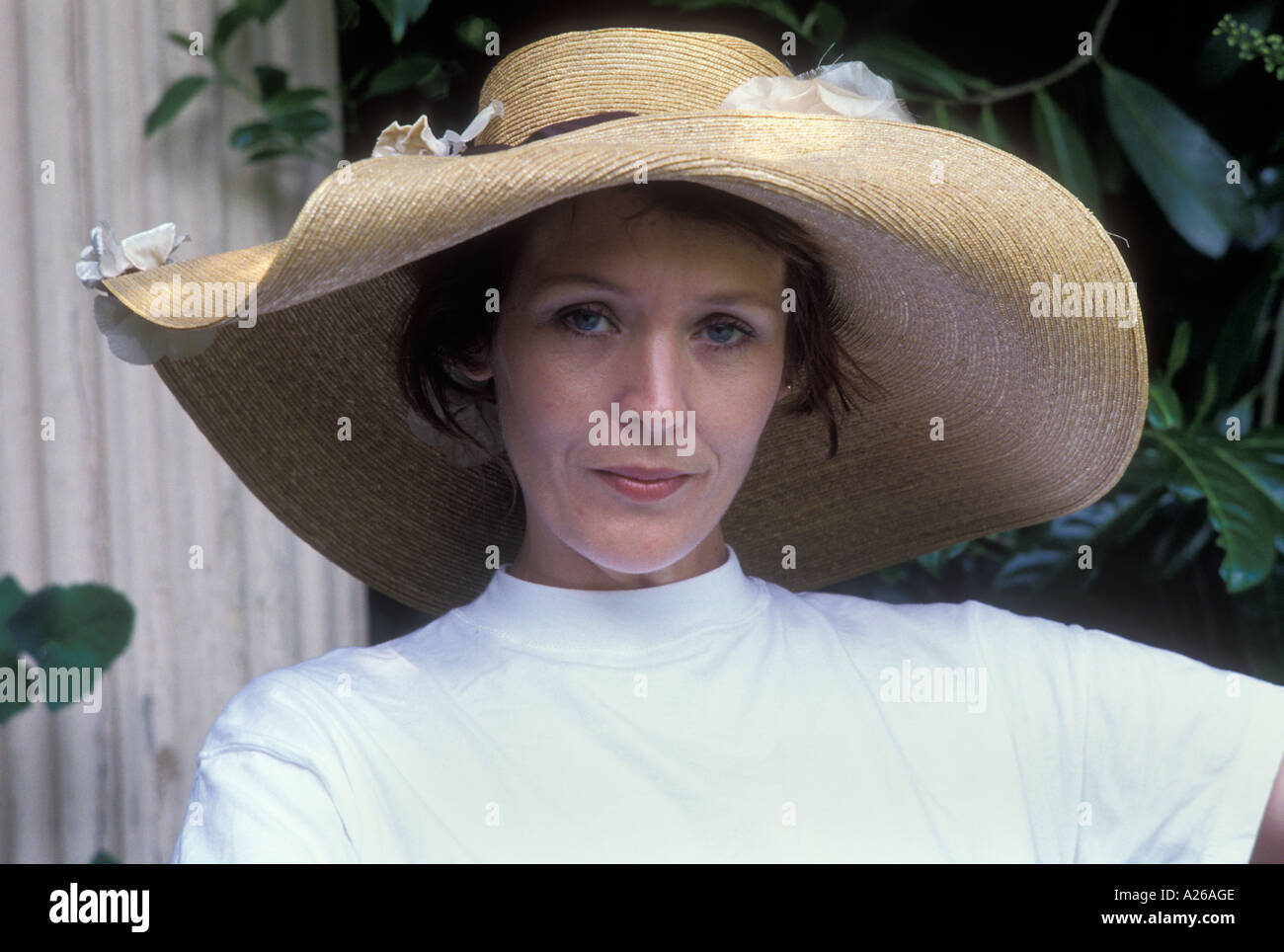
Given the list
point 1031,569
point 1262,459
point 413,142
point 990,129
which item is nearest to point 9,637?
point 413,142

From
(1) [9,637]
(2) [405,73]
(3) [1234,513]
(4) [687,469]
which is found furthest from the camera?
(2) [405,73]

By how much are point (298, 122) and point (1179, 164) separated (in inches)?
42.7

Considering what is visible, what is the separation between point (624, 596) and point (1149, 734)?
42cm

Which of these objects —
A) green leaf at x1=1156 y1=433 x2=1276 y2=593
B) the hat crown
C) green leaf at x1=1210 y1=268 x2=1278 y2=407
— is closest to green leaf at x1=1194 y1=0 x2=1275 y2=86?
green leaf at x1=1210 y1=268 x2=1278 y2=407

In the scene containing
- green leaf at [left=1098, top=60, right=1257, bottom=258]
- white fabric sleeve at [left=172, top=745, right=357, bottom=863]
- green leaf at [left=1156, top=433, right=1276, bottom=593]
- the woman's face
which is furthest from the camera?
green leaf at [left=1098, top=60, right=1257, bottom=258]

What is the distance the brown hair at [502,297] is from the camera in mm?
979

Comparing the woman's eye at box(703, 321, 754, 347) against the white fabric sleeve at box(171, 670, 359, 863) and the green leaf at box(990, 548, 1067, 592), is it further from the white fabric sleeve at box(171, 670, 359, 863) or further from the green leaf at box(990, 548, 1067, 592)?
the green leaf at box(990, 548, 1067, 592)

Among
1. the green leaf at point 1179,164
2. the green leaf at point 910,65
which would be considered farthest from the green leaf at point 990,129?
the green leaf at point 1179,164

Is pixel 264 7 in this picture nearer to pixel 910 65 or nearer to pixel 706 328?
pixel 910 65

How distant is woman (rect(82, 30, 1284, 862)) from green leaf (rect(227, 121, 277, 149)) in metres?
0.62

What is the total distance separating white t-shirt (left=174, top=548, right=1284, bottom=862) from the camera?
37.7 inches

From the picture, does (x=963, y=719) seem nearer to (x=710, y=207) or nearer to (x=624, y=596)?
(x=624, y=596)

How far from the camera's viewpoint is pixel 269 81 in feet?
5.67

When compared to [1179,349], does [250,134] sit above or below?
above
